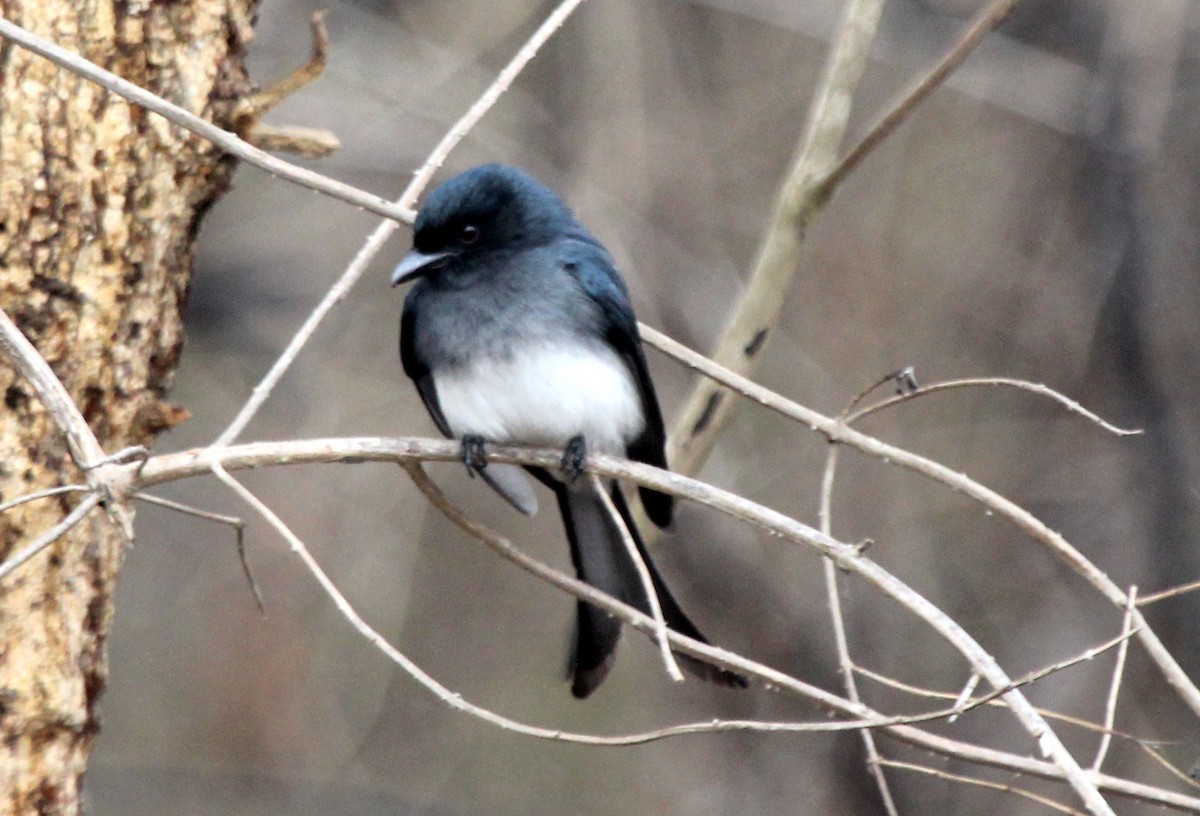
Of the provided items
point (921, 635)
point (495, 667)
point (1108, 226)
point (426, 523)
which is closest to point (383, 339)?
point (426, 523)

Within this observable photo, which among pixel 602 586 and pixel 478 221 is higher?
pixel 478 221

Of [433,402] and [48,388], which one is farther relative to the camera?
[433,402]

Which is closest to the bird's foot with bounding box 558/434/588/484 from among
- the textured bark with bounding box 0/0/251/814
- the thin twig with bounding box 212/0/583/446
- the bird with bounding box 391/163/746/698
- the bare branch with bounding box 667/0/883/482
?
the bird with bounding box 391/163/746/698

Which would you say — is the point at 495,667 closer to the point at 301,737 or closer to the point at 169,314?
the point at 301,737

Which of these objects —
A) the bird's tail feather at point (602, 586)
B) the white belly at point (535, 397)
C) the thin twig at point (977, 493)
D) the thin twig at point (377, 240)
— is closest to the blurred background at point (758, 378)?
the bird's tail feather at point (602, 586)

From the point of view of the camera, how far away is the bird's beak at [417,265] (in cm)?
360

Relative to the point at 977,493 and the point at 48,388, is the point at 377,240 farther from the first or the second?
the point at 977,493

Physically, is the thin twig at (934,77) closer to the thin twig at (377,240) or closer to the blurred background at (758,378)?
the thin twig at (377,240)

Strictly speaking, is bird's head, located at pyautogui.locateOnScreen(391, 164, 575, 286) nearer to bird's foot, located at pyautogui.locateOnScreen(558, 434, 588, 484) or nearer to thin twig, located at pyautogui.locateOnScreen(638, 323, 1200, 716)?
bird's foot, located at pyautogui.locateOnScreen(558, 434, 588, 484)

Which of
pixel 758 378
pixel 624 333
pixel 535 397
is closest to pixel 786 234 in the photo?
pixel 624 333

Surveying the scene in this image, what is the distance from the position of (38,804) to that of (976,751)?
172 centimetres

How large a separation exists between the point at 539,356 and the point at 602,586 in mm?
614

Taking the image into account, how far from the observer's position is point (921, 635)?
5934 mm

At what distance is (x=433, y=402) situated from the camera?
388 centimetres
